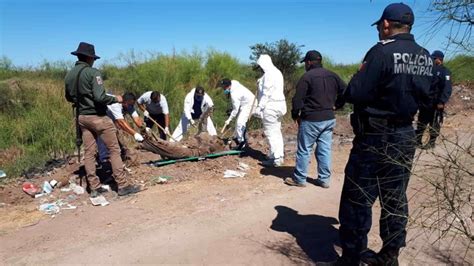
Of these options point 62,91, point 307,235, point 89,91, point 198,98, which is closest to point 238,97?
point 198,98

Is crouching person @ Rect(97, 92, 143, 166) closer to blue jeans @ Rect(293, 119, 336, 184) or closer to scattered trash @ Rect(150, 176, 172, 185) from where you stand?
scattered trash @ Rect(150, 176, 172, 185)

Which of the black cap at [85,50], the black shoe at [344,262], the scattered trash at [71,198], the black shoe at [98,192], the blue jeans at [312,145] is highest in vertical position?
the black cap at [85,50]

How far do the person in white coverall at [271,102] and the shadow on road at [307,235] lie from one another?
1.97 metres

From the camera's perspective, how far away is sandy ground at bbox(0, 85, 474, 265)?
153 inches

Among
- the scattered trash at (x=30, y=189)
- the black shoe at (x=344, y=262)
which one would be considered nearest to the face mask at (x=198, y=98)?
the scattered trash at (x=30, y=189)

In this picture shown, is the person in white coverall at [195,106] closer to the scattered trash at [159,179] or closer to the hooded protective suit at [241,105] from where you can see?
the hooded protective suit at [241,105]

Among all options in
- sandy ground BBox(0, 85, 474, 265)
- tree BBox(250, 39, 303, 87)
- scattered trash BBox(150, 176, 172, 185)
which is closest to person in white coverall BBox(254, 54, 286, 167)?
sandy ground BBox(0, 85, 474, 265)

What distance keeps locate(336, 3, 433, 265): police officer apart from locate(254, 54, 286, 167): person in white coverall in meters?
3.59

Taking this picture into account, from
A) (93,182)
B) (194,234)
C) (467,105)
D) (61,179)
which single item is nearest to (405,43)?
(194,234)

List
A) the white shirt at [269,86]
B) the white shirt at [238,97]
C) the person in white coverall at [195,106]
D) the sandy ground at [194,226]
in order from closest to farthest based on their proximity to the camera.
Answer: the sandy ground at [194,226] → the white shirt at [269,86] → the white shirt at [238,97] → the person in white coverall at [195,106]

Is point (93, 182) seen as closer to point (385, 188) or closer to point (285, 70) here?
point (385, 188)

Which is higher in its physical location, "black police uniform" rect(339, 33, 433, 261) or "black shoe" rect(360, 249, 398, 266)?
"black police uniform" rect(339, 33, 433, 261)

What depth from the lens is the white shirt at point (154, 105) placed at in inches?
344

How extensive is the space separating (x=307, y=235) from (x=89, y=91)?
3.32m
